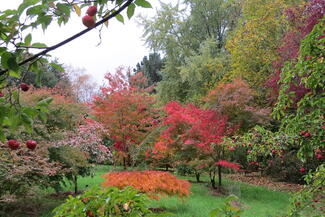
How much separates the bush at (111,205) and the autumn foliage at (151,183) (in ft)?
14.0

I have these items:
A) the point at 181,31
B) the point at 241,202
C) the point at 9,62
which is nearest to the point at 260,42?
the point at 181,31

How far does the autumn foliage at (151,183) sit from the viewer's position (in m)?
5.58

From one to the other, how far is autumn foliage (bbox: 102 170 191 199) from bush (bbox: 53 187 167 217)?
14.0 ft

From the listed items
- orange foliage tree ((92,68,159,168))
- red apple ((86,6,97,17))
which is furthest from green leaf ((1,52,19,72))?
orange foliage tree ((92,68,159,168))

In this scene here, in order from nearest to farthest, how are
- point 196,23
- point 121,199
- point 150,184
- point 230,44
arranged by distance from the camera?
point 121,199 → point 150,184 → point 230,44 → point 196,23

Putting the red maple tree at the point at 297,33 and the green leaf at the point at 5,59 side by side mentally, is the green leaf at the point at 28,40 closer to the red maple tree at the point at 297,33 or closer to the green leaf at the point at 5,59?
the green leaf at the point at 5,59

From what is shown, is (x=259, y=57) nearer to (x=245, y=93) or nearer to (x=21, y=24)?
(x=245, y=93)

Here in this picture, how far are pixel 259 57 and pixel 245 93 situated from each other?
387cm

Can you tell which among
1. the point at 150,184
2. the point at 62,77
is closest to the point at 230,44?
the point at 150,184

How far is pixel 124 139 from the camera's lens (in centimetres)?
1138

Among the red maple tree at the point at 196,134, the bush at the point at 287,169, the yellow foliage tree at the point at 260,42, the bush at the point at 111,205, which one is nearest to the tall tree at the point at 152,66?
the yellow foliage tree at the point at 260,42

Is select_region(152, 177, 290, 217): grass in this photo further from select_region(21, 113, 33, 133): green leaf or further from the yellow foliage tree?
select_region(21, 113, 33, 133): green leaf

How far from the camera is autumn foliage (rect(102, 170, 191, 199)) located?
18.3 feet

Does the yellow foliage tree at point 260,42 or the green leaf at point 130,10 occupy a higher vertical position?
the yellow foliage tree at point 260,42
